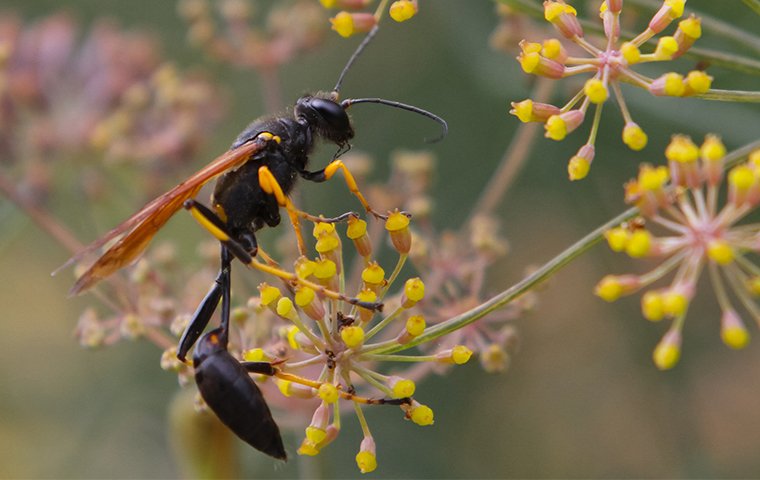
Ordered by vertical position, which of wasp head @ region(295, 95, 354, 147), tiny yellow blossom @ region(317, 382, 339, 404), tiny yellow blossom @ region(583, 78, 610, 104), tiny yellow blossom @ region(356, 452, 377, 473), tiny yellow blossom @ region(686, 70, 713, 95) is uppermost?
wasp head @ region(295, 95, 354, 147)

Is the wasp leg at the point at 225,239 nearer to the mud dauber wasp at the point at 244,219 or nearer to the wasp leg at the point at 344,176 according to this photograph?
the mud dauber wasp at the point at 244,219

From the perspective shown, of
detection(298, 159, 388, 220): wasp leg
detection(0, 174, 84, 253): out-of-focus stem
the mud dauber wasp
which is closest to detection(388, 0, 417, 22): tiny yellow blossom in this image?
the mud dauber wasp

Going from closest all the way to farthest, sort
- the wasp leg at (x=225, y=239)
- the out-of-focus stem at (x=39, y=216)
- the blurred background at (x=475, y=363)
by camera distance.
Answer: the wasp leg at (x=225, y=239) < the out-of-focus stem at (x=39, y=216) < the blurred background at (x=475, y=363)

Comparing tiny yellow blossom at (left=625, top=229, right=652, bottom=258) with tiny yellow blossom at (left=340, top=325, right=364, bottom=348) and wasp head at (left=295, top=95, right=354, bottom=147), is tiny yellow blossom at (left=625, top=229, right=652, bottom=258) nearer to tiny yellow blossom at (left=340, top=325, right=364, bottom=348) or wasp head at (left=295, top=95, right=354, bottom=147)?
tiny yellow blossom at (left=340, top=325, right=364, bottom=348)

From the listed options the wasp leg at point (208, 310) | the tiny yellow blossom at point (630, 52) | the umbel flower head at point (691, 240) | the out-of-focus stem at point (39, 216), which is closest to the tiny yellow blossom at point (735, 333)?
the umbel flower head at point (691, 240)

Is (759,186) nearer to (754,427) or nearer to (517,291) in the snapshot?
(517,291)

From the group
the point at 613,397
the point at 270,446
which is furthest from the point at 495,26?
the point at 270,446
